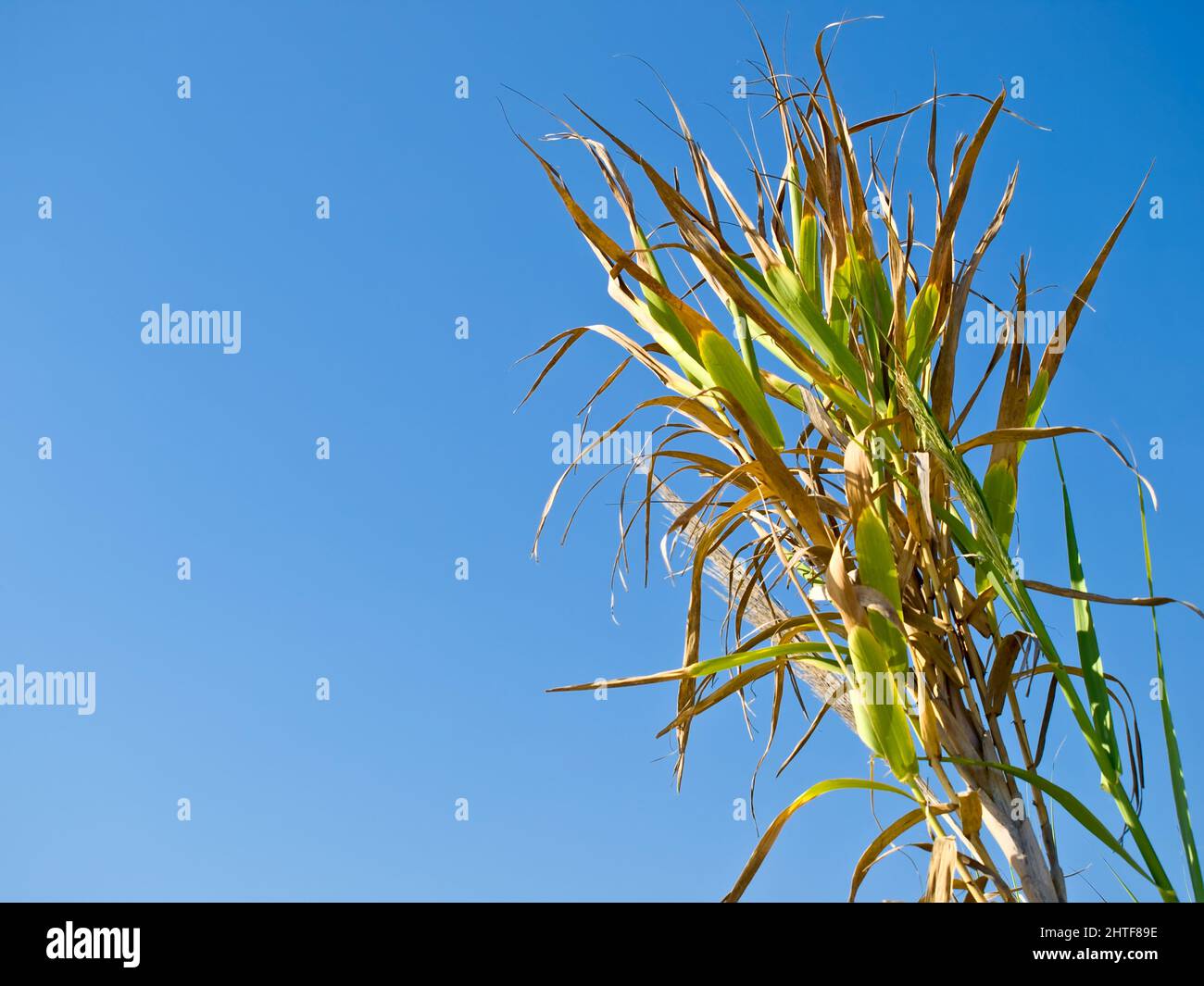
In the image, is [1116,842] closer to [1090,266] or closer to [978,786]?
[978,786]

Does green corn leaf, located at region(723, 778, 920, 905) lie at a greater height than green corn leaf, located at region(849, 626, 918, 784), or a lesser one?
lesser

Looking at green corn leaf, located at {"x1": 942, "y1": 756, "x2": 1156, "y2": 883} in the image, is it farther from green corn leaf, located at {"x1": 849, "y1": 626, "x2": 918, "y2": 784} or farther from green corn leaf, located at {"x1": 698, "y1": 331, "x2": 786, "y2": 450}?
green corn leaf, located at {"x1": 698, "y1": 331, "x2": 786, "y2": 450}

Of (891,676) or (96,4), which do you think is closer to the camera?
(891,676)

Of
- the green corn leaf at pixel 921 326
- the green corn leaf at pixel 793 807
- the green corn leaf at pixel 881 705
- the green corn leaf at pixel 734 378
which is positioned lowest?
the green corn leaf at pixel 793 807

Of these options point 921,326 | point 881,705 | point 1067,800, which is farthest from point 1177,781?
point 921,326

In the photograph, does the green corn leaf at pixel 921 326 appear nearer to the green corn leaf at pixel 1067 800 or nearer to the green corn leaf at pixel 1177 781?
the green corn leaf at pixel 1177 781

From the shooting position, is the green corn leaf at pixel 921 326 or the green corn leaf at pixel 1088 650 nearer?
the green corn leaf at pixel 1088 650

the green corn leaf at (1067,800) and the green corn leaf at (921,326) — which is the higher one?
the green corn leaf at (921,326)

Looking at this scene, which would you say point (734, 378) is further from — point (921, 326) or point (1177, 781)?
point (1177, 781)
